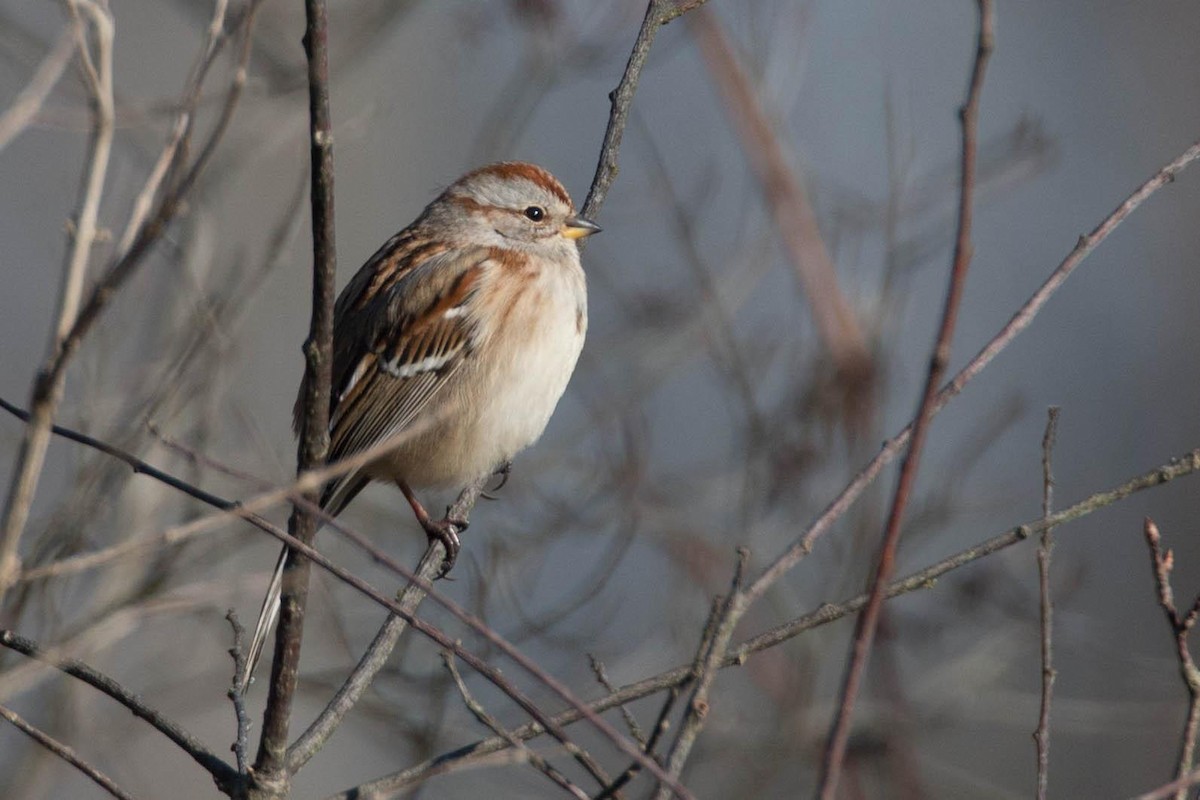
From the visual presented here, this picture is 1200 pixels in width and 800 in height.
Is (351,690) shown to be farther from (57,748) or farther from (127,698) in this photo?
(57,748)

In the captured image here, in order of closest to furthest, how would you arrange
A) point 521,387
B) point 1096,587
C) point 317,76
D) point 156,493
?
point 317,76 → point 521,387 → point 156,493 → point 1096,587

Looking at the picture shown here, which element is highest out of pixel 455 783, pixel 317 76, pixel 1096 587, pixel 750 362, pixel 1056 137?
pixel 1096 587

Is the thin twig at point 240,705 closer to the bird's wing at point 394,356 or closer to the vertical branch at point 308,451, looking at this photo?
the vertical branch at point 308,451

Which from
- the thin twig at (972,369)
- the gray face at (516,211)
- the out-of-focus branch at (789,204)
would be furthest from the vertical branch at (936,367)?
the out-of-focus branch at (789,204)

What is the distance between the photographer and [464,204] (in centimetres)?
495

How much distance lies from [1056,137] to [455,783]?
3.81 meters

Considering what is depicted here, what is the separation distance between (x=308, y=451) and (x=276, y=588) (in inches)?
41.1

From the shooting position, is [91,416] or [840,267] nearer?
[91,416]

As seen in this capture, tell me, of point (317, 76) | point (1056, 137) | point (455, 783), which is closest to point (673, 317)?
point (1056, 137)

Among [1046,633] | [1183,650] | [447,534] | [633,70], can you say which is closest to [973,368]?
[1046,633]

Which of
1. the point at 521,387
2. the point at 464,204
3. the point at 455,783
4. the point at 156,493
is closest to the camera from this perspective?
the point at 521,387

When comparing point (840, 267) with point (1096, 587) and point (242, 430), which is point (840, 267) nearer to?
point (242, 430)

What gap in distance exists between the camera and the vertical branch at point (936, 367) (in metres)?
1.78

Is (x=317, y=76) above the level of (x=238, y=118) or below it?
below
